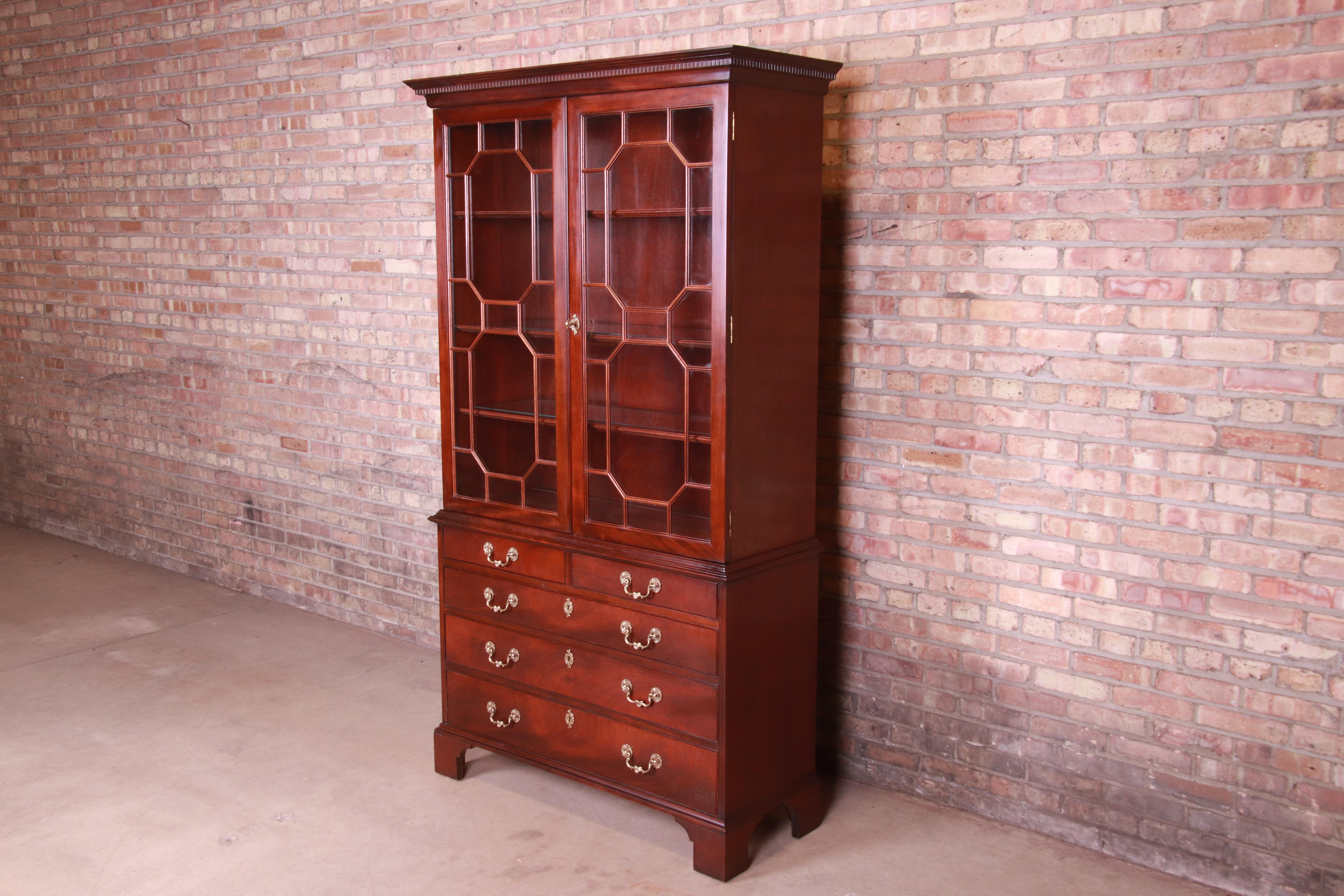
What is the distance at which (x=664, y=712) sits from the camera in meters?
3.27

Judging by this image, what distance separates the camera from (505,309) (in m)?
3.54

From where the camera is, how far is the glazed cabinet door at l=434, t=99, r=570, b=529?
3.37 meters

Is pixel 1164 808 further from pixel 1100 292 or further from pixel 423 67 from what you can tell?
pixel 423 67

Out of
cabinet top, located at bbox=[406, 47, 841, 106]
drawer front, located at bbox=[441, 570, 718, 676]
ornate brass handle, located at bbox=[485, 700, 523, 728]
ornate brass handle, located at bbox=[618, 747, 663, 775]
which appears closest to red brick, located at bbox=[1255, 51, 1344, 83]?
cabinet top, located at bbox=[406, 47, 841, 106]

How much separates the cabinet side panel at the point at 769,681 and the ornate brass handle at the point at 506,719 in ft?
2.57

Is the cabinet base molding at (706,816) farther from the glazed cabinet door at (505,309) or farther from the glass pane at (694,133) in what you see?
the glass pane at (694,133)

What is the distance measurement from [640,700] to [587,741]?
271 mm

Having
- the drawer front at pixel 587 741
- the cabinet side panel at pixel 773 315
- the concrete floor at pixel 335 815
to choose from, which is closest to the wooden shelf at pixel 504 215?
the cabinet side panel at pixel 773 315

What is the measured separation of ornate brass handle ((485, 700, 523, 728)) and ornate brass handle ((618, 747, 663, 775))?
0.42m

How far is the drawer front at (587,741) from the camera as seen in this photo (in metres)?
3.22

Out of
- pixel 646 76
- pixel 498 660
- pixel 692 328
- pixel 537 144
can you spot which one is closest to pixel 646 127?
pixel 646 76

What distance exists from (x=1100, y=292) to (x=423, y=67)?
2895 mm

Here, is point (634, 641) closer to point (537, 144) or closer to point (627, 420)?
point (627, 420)

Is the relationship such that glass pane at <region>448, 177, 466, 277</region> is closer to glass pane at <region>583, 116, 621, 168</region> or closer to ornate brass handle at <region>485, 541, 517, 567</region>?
glass pane at <region>583, 116, 621, 168</region>
